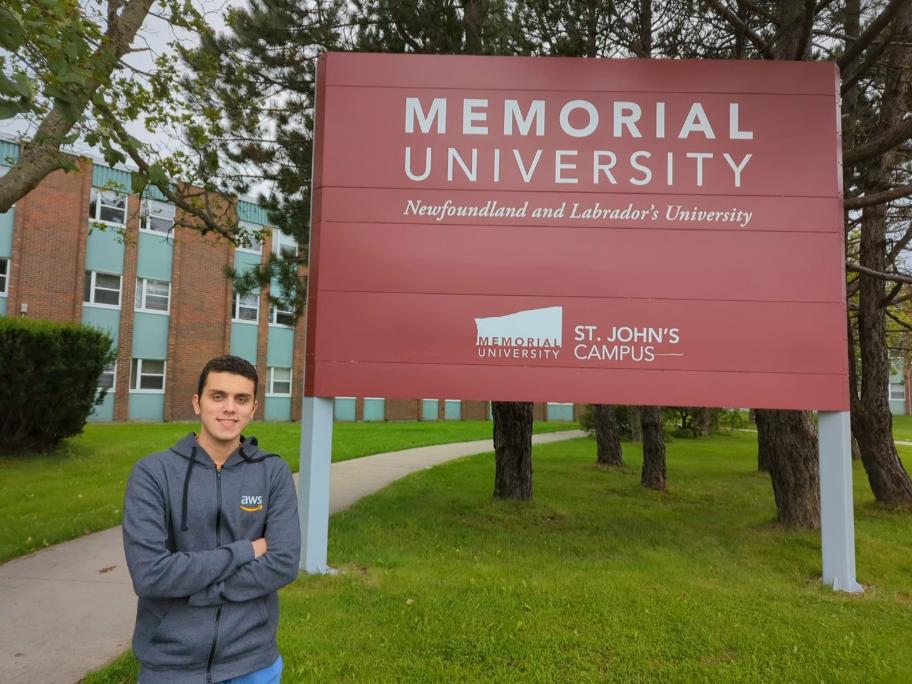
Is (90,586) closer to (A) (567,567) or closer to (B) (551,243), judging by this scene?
(A) (567,567)

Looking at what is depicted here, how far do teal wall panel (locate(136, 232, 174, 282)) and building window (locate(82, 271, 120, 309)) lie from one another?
93 cm

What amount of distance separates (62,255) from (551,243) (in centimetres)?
2329

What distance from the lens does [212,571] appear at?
6.17 ft

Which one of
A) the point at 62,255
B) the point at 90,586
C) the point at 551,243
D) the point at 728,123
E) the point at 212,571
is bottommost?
the point at 90,586

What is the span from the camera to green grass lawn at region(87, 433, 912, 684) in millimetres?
3781

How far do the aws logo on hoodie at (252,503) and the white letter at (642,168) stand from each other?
14.8 ft

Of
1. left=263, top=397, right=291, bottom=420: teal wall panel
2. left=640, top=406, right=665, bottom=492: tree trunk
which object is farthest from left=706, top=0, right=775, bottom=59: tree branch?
left=263, top=397, right=291, bottom=420: teal wall panel

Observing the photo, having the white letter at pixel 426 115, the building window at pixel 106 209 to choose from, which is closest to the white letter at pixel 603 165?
the white letter at pixel 426 115

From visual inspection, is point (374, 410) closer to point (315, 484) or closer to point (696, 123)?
point (315, 484)

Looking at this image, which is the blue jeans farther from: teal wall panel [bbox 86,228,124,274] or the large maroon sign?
teal wall panel [bbox 86,228,124,274]

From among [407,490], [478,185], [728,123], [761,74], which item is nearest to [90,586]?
[478,185]

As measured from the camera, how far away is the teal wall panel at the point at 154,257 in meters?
25.3

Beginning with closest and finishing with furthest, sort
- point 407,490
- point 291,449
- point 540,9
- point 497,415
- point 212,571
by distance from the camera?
point 212,571
point 540,9
point 497,415
point 407,490
point 291,449

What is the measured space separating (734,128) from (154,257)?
80.2 feet
